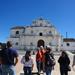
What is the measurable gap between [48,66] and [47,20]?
71.2 meters

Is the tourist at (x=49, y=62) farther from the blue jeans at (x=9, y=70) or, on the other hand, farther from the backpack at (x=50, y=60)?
the blue jeans at (x=9, y=70)

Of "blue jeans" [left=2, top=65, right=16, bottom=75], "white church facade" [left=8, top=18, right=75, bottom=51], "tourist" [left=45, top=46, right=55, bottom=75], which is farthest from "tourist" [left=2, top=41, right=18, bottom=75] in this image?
"white church facade" [left=8, top=18, right=75, bottom=51]

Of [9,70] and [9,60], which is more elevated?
[9,60]

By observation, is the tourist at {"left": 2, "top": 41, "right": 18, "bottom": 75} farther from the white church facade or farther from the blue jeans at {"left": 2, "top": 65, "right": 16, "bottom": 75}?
the white church facade

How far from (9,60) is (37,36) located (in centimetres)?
7182

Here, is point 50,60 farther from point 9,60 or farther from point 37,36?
point 37,36

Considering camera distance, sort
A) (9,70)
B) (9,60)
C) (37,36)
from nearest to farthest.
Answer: (9,70)
(9,60)
(37,36)

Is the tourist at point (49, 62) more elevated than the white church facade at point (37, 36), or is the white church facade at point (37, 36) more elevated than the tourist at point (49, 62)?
the white church facade at point (37, 36)

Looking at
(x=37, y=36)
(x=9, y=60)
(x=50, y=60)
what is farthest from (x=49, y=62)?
(x=37, y=36)

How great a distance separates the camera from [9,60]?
9.95m

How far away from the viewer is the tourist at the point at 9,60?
32.3 ft

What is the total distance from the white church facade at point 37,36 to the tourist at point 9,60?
6968 cm

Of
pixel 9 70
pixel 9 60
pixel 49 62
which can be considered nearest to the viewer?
pixel 9 70

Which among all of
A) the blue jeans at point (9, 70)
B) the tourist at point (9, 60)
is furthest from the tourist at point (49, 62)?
the blue jeans at point (9, 70)
